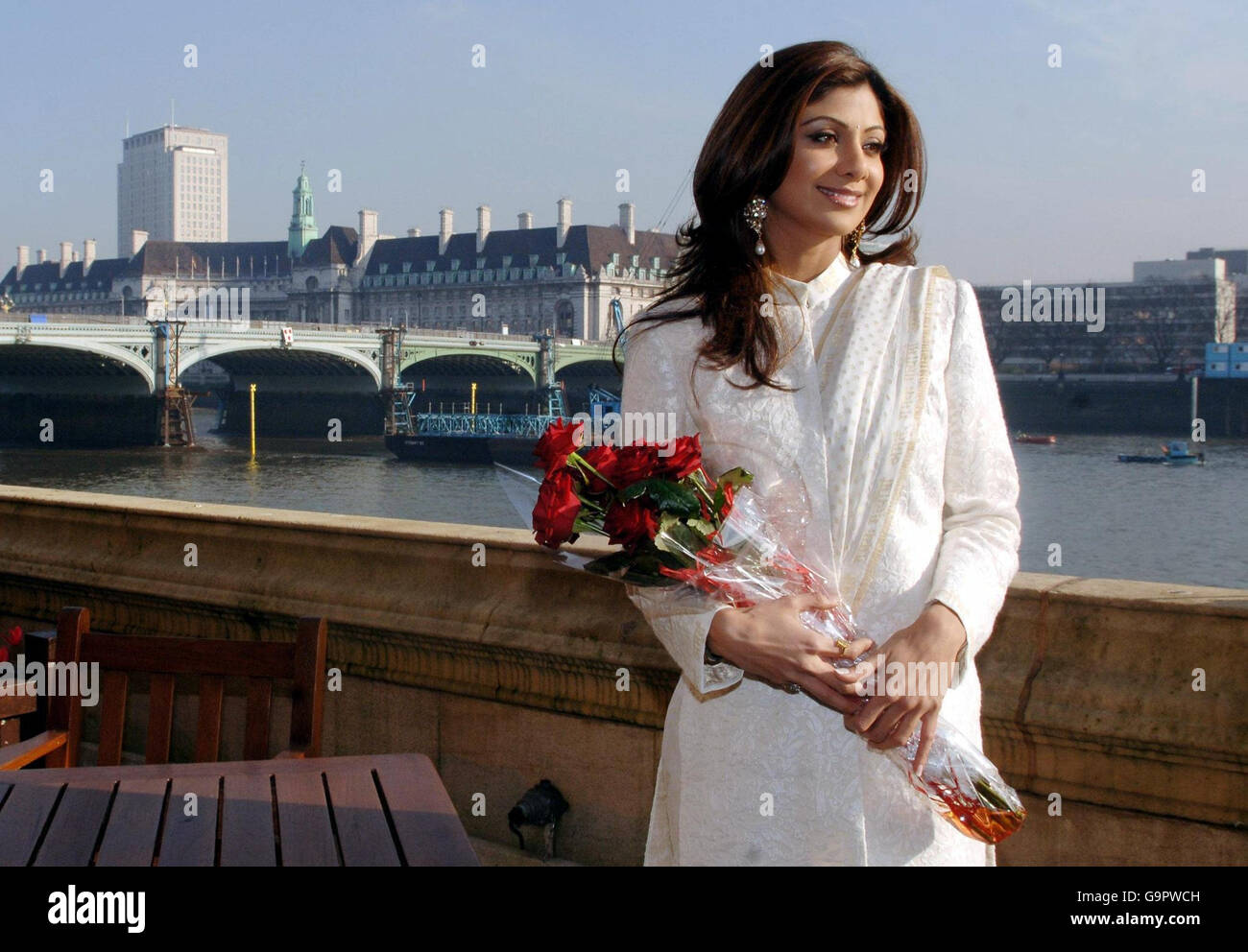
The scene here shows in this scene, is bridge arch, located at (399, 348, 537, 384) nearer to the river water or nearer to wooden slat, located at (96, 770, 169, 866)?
the river water

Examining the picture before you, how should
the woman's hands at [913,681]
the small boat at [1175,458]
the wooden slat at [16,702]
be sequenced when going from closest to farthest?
the woman's hands at [913,681]
the wooden slat at [16,702]
the small boat at [1175,458]

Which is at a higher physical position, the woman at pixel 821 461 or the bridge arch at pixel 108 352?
the bridge arch at pixel 108 352

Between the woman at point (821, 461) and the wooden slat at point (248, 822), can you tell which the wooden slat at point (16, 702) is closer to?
the wooden slat at point (248, 822)

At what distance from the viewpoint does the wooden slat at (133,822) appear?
1530 millimetres

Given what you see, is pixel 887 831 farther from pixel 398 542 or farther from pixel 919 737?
pixel 398 542

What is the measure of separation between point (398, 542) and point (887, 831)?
62.5 inches

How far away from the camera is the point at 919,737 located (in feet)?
4.47

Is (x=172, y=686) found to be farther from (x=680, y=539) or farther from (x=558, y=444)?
(x=680, y=539)

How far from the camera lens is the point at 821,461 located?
1.51 meters

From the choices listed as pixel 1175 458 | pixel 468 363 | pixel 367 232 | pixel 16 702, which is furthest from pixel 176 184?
pixel 16 702

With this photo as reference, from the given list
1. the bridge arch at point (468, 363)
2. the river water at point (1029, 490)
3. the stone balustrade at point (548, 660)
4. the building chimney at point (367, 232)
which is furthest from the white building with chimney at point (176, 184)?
the stone balustrade at point (548, 660)

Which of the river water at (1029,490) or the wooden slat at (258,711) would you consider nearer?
the wooden slat at (258,711)

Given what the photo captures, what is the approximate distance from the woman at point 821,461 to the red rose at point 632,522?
8 cm

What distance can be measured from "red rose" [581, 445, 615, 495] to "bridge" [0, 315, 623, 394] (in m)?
34.5
